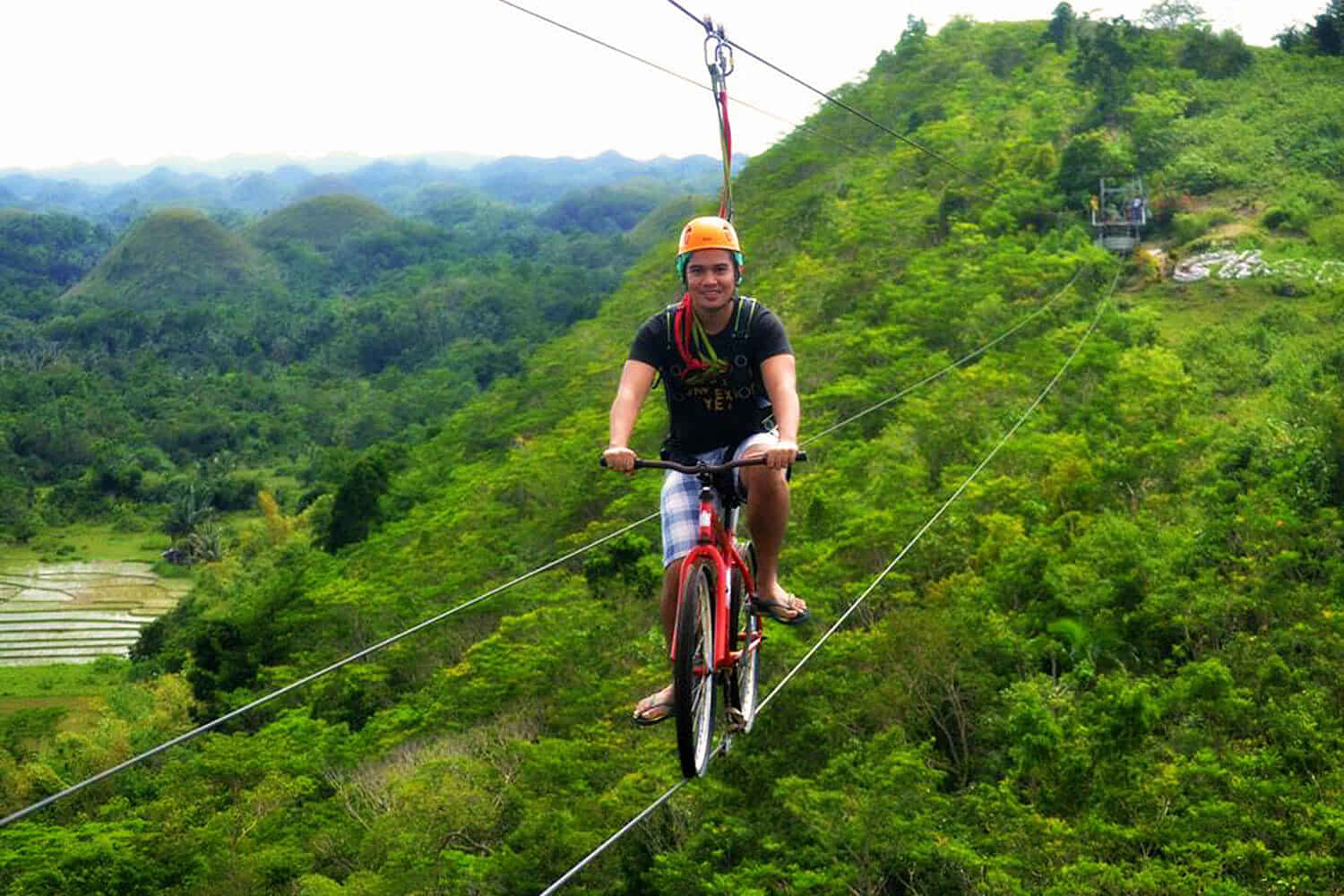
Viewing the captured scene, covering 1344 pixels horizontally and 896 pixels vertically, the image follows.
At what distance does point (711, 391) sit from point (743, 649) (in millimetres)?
1102

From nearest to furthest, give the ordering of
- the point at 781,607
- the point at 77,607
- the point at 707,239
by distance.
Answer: the point at 707,239 → the point at 781,607 → the point at 77,607

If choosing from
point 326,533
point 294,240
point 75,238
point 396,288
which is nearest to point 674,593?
point 326,533

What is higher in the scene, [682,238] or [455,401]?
[682,238]

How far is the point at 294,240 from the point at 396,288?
131 ft

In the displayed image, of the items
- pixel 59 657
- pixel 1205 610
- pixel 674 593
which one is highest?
pixel 674 593

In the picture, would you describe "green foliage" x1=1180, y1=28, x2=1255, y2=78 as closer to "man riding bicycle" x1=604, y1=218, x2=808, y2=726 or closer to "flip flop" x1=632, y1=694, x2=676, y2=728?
"man riding bicycle" x1=604, y1=218, x2=808, y2=726

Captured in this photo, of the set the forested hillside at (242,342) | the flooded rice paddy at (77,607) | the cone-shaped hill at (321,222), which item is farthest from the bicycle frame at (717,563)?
the cone-shaped hill at (321,222)

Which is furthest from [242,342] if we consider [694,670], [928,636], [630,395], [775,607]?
[694,670]

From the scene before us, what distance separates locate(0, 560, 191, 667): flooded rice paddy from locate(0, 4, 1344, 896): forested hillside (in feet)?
61.3

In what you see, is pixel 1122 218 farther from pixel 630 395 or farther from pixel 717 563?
pixel 717 563

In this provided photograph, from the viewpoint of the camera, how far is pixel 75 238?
16250 centimetres

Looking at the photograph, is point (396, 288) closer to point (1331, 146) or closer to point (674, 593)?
point (1331, 146)

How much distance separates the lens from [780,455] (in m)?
4.29

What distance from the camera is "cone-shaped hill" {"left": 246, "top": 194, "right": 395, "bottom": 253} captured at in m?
161
